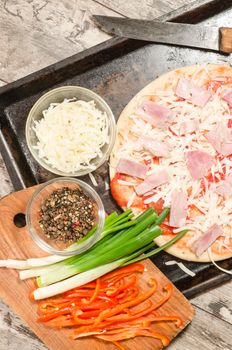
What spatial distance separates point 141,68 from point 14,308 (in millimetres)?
1470

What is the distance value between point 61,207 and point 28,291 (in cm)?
47

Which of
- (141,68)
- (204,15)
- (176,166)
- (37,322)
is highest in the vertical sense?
(204,15)

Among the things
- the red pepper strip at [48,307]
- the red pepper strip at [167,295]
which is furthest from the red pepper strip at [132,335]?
the red pepper strip at [48,307]

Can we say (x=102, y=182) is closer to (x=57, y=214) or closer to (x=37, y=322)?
(x=57, y=214)

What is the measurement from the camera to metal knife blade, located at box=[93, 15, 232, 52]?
3092 millimetres

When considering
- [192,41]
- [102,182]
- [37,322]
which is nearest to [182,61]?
[192,41]

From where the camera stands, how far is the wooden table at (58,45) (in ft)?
10.3

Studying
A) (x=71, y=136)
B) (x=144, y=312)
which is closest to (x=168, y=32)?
(x=71, y=136)

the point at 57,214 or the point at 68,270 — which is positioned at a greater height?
the point at 57,214

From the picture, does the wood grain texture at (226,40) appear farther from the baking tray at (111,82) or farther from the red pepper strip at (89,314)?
the red pepper strip at (89,314)

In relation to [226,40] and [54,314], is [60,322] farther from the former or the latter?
[226,40]

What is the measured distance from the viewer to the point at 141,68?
3.19m

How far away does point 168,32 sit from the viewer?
3102 mm

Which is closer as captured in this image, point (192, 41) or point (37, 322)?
point (37, 322)
